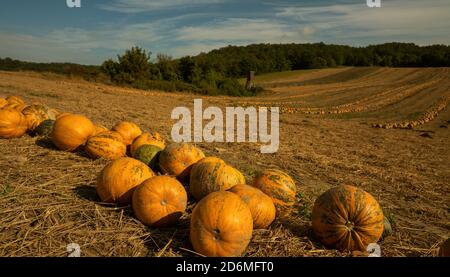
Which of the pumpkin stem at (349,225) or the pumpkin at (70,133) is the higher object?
the pumpkin at (70,133)

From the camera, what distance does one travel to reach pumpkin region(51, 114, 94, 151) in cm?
559

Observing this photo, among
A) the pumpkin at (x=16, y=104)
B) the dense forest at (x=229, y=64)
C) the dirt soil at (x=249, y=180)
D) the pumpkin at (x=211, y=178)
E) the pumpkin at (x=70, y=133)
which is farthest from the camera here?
the dense forest at (x=229, y=64)

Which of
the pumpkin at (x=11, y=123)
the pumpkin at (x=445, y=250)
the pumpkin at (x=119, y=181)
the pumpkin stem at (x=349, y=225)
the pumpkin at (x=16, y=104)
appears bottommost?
the pumpkin at (x=445, y=250)

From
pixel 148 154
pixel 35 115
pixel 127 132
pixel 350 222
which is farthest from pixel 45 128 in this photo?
pixel 350 222

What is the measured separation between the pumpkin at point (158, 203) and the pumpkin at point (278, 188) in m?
0.94

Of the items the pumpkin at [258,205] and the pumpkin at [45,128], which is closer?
the pumpkin at [258,205]

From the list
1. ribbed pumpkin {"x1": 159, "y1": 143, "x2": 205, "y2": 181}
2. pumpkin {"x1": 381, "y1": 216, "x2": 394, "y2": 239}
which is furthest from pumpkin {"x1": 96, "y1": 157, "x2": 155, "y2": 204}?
pumpkin {"x1": 381, "y1": 216, "x2": 394, "y2": 239}

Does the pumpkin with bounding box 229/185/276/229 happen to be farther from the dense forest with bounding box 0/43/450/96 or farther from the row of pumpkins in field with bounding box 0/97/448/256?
the dense forest with bounding box 0/43/450/96

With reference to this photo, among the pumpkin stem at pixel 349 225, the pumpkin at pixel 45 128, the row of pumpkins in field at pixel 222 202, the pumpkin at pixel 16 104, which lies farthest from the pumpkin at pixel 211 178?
the pumpkin at pixel 16 104

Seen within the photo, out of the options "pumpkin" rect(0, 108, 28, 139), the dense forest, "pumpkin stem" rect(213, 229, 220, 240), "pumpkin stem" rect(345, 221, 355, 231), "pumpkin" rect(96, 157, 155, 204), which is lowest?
"pumpkin stem" rect(345, 221, 355, 231)

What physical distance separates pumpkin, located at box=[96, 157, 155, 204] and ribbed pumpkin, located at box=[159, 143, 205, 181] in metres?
0.56

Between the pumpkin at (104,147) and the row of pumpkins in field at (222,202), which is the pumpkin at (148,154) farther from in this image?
the pumpkin at (104,147)

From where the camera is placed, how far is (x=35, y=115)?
6602 mm

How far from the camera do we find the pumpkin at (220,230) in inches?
118
